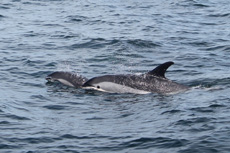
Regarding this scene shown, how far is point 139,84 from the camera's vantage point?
1482 cm

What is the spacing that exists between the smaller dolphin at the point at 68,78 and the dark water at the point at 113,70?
34 cm

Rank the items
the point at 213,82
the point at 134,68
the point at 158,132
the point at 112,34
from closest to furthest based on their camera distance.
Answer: the point at 158,132
the point at 213,82
the point at 134,68
the point at 112,34

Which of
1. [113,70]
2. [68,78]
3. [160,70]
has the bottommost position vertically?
[113,70]

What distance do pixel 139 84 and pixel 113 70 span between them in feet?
10.4

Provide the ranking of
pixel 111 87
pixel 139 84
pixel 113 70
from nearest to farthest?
pixel 139 84
pixel 111 87
pixel 113 70

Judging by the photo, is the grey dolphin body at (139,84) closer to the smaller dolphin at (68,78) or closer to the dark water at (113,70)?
the dark water at (113,70)

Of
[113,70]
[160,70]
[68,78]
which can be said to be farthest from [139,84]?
[113,70]

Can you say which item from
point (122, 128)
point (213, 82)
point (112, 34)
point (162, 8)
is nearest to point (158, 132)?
point (122, 128)

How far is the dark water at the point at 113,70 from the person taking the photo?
10.7m

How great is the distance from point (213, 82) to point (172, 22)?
11935 millimetres

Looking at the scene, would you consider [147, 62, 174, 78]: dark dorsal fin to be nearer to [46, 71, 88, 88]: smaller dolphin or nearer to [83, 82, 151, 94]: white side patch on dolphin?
[83, 82, 151, 94]: white side patch on dolphin

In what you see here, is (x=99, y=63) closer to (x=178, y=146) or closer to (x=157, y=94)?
(x=157, y=94)

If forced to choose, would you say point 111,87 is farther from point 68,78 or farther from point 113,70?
point 113,70

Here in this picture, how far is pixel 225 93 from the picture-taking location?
14109 millimetres
